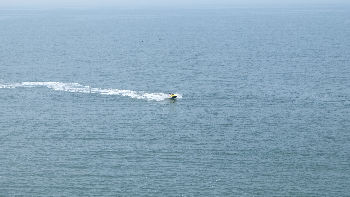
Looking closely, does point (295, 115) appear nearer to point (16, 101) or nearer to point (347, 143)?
point (347, 143)

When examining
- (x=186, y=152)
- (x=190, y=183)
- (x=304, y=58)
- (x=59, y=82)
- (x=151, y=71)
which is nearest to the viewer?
(x=190, y=183)

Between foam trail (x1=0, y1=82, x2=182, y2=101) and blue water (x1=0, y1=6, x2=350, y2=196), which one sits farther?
foam trail (x1=0, y1=82, x2=182, y2=101)

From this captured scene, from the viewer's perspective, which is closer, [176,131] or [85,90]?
[176,131]

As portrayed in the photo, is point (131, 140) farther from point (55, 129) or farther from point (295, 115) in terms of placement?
point (295, 115)

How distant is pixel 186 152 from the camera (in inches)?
3952

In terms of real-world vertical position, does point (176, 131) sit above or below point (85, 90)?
below

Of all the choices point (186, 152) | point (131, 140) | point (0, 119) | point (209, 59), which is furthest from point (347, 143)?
point (209, 59)

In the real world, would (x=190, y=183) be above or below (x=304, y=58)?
below

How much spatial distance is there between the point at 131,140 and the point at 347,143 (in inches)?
1800

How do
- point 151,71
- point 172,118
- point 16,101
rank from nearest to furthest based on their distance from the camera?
point 172,118, point 16,101, point 151,71

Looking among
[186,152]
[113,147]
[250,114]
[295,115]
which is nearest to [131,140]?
[113,147]

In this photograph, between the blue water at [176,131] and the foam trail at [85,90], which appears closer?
the blue water at [176,131]

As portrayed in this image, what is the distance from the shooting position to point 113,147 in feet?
338

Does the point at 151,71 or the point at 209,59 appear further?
the point at 209,59
